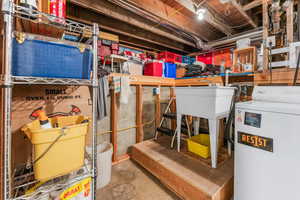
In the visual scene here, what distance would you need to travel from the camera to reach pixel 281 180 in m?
0.84

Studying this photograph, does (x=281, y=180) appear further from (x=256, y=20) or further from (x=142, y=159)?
(x=256, y=20)

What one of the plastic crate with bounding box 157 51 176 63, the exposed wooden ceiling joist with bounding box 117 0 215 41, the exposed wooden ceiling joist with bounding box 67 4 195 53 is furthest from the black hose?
the exposed wooden ceiling joist with bounding box 67 4 195 53

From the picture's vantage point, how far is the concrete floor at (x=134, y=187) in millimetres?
1446

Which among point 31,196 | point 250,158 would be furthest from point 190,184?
point 31,196

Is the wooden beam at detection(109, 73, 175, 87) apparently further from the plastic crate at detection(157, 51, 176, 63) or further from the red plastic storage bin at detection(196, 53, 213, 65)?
the red plastic storage bin at detection(196, 53, 213, 65)

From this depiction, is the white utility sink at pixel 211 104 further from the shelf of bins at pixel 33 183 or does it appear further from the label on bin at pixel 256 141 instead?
the shelf of bins at pixel 33 183

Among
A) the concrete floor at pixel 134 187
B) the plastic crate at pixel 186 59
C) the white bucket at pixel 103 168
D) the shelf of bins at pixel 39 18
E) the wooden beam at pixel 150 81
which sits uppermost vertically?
the plastic crate at pixel 186 59

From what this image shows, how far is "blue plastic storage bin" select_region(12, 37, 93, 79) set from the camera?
0.79 m

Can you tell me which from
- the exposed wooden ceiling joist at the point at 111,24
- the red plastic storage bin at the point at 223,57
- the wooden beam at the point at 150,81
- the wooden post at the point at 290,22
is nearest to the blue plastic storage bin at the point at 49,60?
the wooden beam at the point at 150,81

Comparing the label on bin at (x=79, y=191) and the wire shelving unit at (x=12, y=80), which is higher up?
the wire shelving unit at (x=12, y=80)

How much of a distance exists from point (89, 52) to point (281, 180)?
5.39 ft

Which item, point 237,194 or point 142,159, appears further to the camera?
point 142,159

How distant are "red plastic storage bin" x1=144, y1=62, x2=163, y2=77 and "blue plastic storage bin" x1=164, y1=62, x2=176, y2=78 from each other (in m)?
0.21

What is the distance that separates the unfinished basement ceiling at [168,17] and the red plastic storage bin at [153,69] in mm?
703
